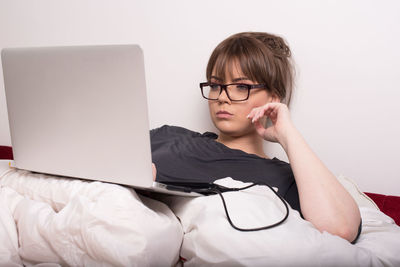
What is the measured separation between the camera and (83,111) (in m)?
0.70

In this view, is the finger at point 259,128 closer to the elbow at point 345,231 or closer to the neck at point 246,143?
the neck at point 246,143

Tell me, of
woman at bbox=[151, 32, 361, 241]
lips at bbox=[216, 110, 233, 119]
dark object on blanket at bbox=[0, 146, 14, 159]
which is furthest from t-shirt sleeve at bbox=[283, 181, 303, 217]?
dark object on blanket at bbox=[0, 146, 14, 159]

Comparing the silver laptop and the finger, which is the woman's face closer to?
the finger

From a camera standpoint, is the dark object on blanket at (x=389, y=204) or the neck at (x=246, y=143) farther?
the neck at (x=246, y=143)

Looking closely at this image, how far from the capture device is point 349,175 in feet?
4.28

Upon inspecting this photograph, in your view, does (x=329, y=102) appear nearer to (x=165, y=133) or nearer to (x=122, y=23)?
(x=165, y=133)

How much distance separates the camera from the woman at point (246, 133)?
1.03 metres

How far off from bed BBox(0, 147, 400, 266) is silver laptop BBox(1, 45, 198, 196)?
5 cm

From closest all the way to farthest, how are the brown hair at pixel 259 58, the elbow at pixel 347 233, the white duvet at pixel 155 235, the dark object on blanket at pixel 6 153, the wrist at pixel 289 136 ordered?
1. the white duvet at pixel 155 235
2. the elbow at pixel 347 233
3. the wrist at pixel 289 136
4. the brown hair at pixel 259 58
5. the dark object on blanket at pixel 6 153

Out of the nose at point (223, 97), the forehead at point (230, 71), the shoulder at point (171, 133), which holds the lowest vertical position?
the shoulder at point (171, 133)

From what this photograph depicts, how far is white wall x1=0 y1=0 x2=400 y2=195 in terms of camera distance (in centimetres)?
121

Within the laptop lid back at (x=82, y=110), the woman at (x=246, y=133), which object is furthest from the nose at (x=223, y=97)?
the laptop lid back at (x=82, y=110)

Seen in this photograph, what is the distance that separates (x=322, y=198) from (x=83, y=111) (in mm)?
629

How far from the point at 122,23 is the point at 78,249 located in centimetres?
125
